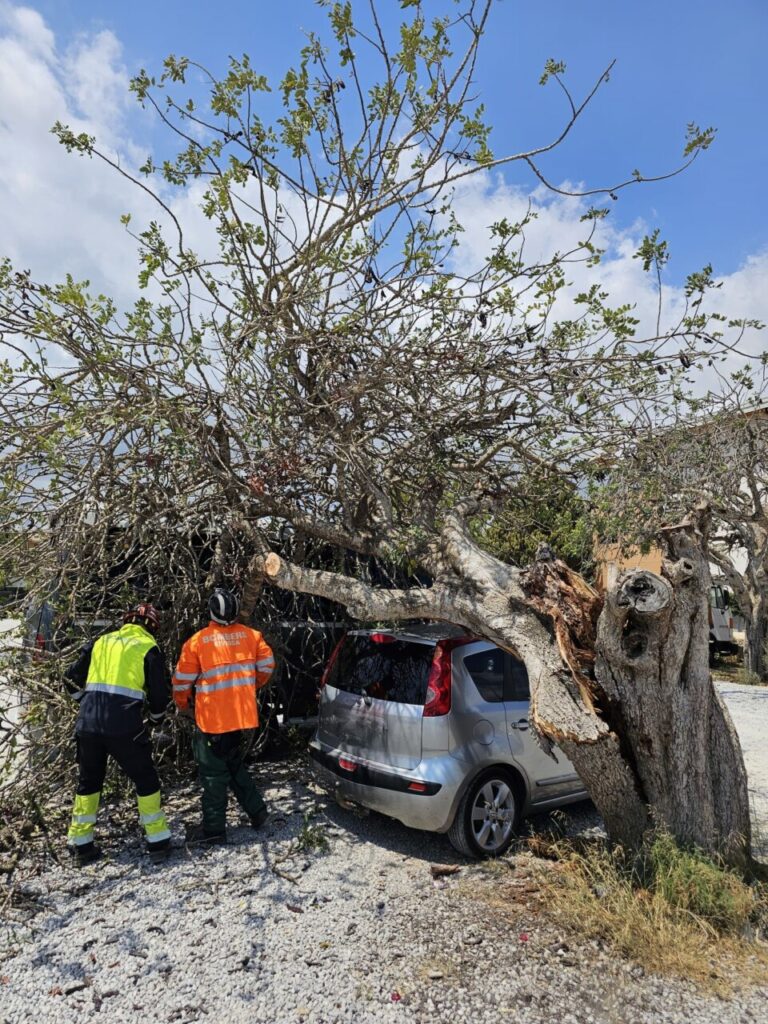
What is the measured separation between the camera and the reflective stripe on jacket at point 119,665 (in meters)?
4.99

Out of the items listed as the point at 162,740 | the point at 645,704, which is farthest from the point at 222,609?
the point at 645,704

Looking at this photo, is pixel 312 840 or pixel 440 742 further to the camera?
pixel 312 840

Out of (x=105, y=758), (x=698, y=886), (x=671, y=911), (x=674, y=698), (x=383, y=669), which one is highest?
(x=383, y=669)

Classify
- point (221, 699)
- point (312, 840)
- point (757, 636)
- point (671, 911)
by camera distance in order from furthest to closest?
point (757, 636) → point (221, 699) → point (312, 840) → point (671, 911)

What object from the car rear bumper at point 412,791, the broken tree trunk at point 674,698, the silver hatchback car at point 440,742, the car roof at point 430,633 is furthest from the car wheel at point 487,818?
the broken tree trunk at point 674,698

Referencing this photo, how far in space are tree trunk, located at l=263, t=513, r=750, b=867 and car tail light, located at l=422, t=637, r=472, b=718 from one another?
0.73 meters

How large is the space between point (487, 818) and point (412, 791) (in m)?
0.66

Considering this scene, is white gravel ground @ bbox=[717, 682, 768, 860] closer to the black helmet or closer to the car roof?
the car roof

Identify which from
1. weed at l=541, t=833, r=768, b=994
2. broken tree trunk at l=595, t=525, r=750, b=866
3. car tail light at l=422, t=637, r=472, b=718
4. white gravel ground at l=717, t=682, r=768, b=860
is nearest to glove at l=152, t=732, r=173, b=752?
car tail light at l=422, t=637, r=472, b=718

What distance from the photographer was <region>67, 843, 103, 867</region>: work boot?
→ 474 cm

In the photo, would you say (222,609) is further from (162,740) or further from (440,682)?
(440,682)

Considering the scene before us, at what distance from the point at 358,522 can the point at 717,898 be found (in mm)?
3889

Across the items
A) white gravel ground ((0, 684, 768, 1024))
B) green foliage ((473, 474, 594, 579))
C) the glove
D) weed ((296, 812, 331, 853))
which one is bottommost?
white gravel ground ((0, 684, 768, 1024))

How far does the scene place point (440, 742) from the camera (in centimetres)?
502
